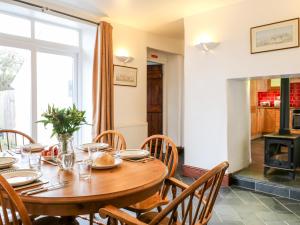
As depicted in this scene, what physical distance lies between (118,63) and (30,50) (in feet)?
4.32

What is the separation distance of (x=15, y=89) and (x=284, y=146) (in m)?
3.76

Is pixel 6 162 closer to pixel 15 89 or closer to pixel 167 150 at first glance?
pixel 167 150

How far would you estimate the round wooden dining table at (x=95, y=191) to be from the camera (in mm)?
1201

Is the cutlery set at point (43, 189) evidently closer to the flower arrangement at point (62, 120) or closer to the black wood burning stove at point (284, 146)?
the flower arrangement at point (62, 120)

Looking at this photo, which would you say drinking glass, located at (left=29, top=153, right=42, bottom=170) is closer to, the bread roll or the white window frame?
the bread roll

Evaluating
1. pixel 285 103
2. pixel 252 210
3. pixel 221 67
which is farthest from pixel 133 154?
pixel 285 103

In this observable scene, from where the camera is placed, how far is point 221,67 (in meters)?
3.59

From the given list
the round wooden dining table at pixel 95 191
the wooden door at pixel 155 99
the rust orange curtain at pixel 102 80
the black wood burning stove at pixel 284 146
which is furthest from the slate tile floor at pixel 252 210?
the wooden door at pixel 155 99

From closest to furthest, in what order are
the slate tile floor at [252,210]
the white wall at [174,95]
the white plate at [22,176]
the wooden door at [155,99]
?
the white plate at [22,176]
the slate tile floor at [252,210]
the white wall at [174,95]
the wooden door at [155,99]

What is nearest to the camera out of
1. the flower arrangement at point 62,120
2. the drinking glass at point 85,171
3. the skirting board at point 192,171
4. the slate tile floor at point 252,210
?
the drinking glass at point 85,171

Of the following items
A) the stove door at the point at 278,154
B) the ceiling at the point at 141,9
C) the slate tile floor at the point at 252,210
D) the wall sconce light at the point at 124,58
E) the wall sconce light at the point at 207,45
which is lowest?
the slate tile floor at the point at 252,210

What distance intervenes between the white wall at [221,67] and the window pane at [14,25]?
2.29 metres

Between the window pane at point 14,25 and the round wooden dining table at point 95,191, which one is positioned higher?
the window pane at point 14,25

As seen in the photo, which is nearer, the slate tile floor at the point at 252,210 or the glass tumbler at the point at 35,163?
the glass tumbler at the point at 35,163
